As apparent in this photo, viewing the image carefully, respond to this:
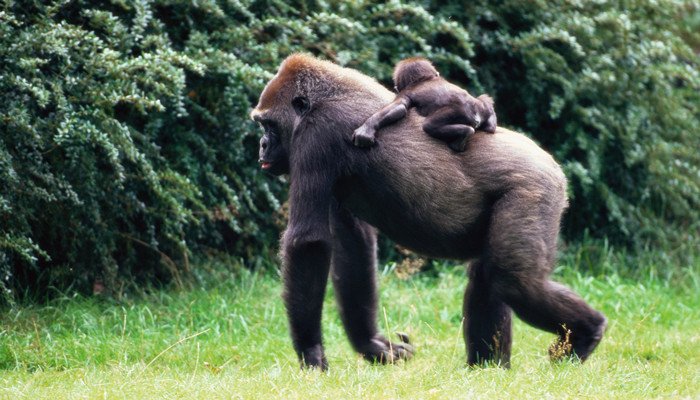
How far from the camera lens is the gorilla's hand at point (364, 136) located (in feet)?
13.5

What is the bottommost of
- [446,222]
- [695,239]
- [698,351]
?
[695,239]

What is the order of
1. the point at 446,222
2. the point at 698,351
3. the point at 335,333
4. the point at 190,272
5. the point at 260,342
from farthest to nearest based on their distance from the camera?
the point at 190,272 < the point at 335,333 < the point at 260,342 < the point at 698,351 < the point at 446,222

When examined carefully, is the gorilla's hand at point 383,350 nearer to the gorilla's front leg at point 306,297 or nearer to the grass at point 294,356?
the grass at point 294,356

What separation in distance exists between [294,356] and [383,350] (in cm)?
65

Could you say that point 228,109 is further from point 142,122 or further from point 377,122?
point 377,122

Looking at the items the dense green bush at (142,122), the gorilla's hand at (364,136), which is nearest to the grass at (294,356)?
the dense green bush at (142,122)

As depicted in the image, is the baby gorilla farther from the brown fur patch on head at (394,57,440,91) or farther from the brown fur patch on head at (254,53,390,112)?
the brown fur patch on head at (254,53,390,112)

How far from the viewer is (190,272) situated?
6520 millimetres

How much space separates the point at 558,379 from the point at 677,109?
16.6 feet

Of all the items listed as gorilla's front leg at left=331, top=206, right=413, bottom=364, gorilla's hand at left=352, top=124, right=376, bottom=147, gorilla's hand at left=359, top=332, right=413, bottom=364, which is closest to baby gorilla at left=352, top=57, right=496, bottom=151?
gorilla's hand at left=352, top=124, right=376, bottom=147

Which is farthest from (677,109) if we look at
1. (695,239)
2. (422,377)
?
(422,377)

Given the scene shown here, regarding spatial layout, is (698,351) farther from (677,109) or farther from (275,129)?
(677,109)

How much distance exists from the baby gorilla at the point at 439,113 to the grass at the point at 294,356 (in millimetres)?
1190

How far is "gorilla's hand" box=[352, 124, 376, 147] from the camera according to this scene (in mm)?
4129
